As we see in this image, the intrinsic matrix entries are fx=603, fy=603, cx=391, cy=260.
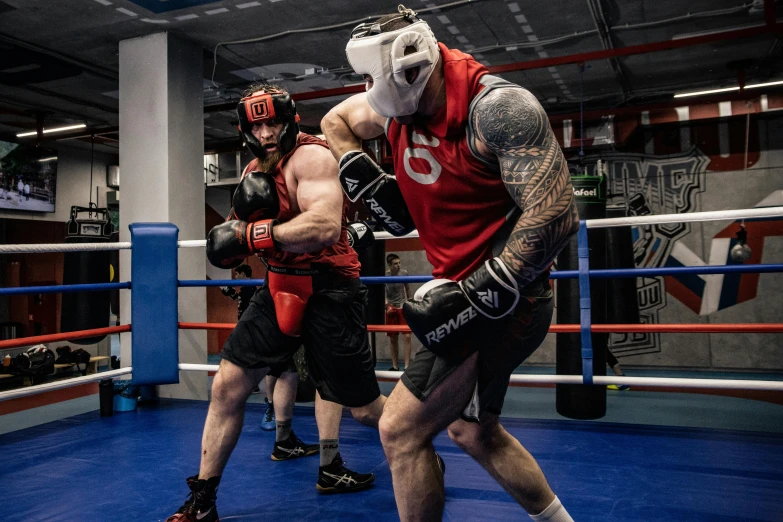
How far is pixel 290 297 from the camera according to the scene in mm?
2129

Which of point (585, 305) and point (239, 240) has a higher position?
point (239, 240)

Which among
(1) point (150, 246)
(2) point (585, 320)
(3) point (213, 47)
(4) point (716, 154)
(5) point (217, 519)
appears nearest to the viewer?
(5) point (217, 519)

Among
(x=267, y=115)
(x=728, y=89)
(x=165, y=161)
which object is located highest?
(x=728, y=89)

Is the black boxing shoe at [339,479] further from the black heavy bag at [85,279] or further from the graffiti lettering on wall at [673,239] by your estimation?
the graffiti lettering on wall at [673,239]

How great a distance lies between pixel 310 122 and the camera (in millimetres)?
8688

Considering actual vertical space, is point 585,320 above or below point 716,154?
below

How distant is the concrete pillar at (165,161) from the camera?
497cm

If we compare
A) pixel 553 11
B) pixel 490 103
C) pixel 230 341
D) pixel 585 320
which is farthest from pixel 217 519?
pixel 553 11

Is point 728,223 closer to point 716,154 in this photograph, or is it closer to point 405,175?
point 716,154

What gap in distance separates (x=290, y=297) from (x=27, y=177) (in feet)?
29.7

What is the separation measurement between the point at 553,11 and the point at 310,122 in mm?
4423

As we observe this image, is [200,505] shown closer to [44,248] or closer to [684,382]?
[44,248]

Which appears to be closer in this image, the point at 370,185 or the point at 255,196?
the point at 370,185

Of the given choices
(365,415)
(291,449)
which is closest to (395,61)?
(365,415)
